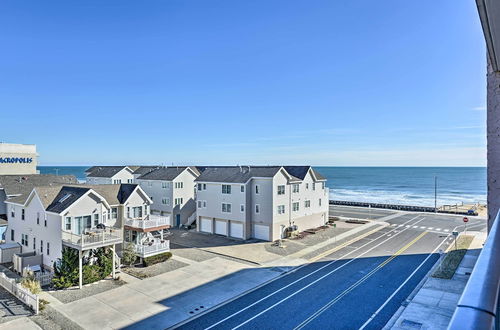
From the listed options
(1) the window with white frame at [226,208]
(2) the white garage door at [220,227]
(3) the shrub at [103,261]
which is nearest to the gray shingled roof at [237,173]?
(1) the window with white frame at [226,208]

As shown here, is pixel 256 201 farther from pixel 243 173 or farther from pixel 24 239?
pixel 24 239

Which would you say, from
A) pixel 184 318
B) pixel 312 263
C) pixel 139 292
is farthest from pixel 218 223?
pixel 184 318

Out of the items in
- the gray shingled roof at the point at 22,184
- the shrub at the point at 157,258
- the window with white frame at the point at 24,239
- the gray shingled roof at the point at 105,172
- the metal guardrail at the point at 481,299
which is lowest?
the shrub at the point at 157,258

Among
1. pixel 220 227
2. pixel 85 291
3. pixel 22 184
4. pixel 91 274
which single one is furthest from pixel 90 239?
pixel 220 227

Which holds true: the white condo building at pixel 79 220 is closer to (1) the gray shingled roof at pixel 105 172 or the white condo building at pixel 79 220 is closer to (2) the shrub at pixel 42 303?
(2) the shrub at pixel 42 303

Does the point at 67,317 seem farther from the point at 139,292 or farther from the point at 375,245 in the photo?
the point at 375,245

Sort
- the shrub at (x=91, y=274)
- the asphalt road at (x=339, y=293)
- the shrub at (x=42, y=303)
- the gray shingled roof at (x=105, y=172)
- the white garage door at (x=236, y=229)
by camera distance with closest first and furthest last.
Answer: the asphalt road at (x=339, y=293) < the shrub at (x=42, y=303) < the shrub at (x=91, y=274) < the white garage door at (x=236, y=229) < the gray shingled roof at (x=105, y=172)
